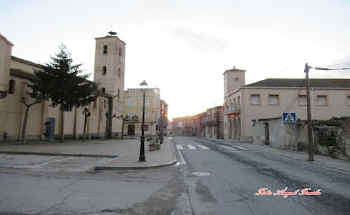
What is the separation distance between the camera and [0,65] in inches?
744

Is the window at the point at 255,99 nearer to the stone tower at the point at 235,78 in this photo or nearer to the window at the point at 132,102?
the stone tower at the point at 235,78

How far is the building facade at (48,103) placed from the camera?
19.8 m

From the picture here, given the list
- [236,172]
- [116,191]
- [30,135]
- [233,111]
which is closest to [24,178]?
[116,191]

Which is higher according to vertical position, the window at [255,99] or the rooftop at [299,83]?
the rooftop at [299,83]

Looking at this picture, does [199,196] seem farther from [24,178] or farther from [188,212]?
[24,178]

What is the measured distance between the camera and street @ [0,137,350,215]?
475cm

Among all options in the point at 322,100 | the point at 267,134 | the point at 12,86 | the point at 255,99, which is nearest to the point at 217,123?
the point at 255,99

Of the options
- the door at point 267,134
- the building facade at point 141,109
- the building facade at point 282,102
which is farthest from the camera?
the building facade at point 141,109

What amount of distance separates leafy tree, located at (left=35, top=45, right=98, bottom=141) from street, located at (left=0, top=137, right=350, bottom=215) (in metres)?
13.5

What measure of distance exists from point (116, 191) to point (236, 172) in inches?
196

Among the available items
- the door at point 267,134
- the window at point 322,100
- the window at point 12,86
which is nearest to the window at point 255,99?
the window at point 322,100

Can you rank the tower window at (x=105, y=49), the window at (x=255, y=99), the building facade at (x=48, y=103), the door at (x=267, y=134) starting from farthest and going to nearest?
the tower window at (x=105, y=49)
the window at (x=255, y=99)
the door at (x=267, y=134)
the building facade at (x=48, y=103)

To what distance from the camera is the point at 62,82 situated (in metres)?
21.3

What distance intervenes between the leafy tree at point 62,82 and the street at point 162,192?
13524 millimetres
